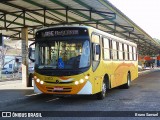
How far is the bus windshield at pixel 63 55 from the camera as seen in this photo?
1325 centimetres

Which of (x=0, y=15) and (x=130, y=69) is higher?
(x=0, y=15)

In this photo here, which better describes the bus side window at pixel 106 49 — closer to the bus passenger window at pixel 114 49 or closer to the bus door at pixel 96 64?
the bus door at pixel 96 64

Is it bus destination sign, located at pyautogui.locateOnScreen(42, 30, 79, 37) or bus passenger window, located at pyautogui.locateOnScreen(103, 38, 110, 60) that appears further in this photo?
bus passenger window, located at pyautogui.locateOnScreen(103, 38, 110, 60)

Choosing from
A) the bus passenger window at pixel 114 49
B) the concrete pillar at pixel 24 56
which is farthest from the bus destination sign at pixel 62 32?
the concrete pillar at pixel 24 56

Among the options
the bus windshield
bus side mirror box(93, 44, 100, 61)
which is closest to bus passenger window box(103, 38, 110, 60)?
bus side mirror box(93, 44, 100, 61)

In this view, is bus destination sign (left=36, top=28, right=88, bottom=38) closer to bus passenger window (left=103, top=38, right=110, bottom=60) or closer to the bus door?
the bus door

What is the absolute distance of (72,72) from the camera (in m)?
13.1

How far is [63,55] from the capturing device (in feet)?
44.1

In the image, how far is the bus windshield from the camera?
13.2m

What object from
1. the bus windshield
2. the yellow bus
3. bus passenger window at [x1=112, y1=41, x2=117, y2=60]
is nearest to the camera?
the yellow bus

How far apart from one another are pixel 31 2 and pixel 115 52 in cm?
497

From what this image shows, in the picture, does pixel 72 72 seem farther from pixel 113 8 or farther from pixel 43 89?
pixel 113 8

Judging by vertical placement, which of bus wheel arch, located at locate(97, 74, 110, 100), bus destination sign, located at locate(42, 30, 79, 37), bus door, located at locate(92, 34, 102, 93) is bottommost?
bus wheel arch, located at locate(97, 74, 110, 100)

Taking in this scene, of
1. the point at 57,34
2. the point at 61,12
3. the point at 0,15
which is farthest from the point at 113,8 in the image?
the point at 0,15
